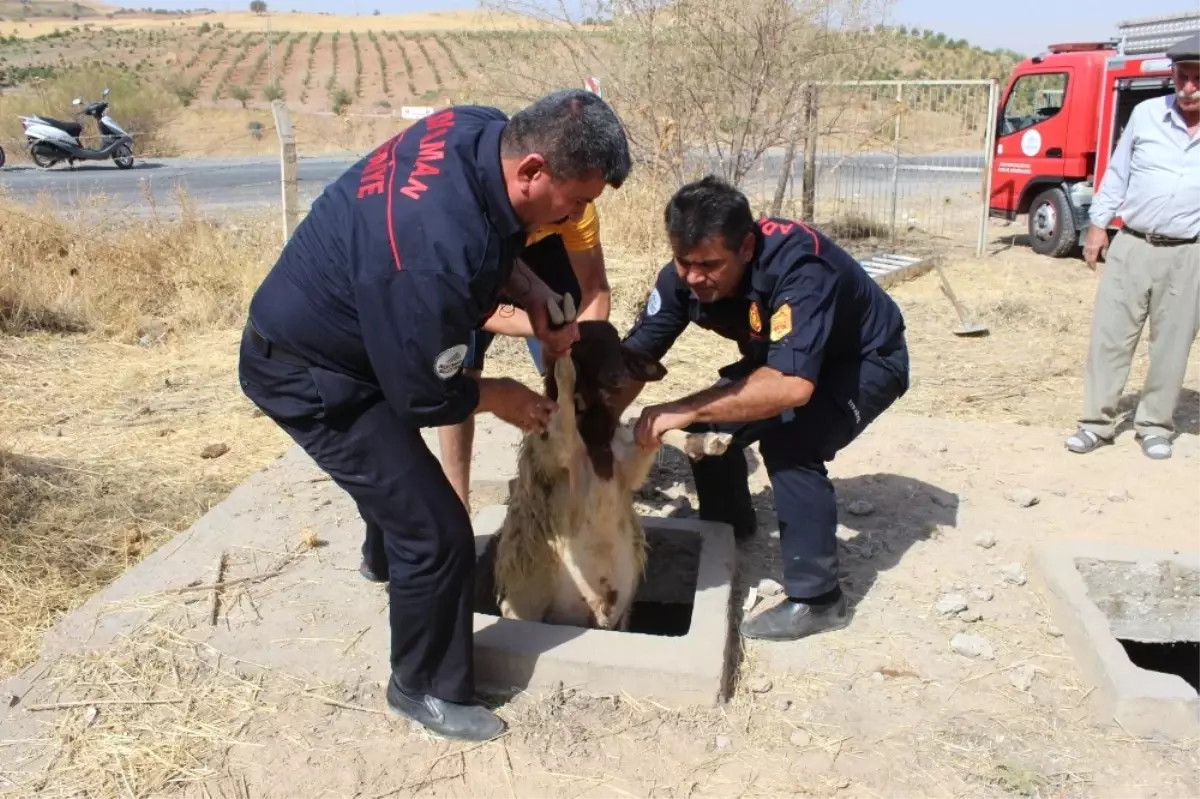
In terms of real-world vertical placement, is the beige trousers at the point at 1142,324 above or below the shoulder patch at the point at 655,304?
below

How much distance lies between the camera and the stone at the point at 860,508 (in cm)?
468

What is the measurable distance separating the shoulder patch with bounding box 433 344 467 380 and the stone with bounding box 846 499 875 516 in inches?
109

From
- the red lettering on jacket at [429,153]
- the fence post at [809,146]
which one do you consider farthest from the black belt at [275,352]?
the fence post at [809,146]

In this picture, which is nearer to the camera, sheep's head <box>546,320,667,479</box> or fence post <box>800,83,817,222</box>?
sheep's head <box>546,320,667,479</box>

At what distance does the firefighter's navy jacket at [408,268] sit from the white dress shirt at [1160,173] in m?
4.22

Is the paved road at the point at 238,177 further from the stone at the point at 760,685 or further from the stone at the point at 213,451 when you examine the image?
the stone at the point at 760,685

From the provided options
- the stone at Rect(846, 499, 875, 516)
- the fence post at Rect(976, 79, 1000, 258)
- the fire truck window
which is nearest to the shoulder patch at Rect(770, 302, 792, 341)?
the stone at Rect(846, 499, 875, 516)

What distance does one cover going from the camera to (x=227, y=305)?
29.3ft

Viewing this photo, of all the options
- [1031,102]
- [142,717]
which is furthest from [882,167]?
[142,717]

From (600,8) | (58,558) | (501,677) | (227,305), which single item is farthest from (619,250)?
(501,677)

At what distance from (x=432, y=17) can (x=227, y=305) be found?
8628 centimetres

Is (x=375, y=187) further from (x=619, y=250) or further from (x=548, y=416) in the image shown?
(x=619, y=250)

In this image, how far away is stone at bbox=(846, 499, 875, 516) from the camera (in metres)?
4.68

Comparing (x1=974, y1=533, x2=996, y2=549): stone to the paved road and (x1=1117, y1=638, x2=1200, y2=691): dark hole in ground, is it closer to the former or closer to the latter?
(x1=1117, y1=638, x2=1200, y2=691): dark hole in ground
